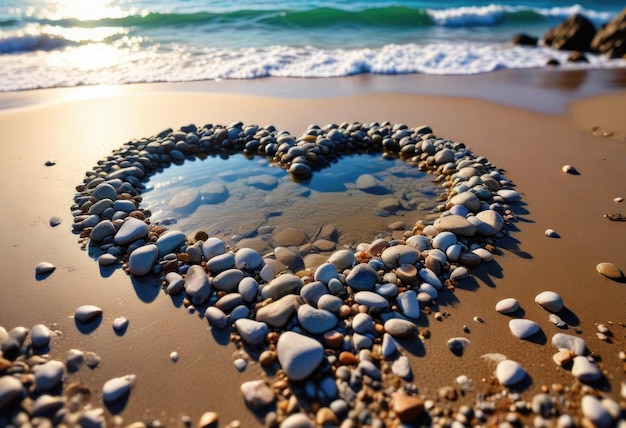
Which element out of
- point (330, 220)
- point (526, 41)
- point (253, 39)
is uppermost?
point (253, 39)

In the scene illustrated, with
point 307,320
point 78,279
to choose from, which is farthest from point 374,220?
point 78,279

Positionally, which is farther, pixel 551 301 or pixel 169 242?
pixel 169 242

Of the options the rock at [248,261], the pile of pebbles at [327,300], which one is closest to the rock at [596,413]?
the pile of pebbles at [327,300]

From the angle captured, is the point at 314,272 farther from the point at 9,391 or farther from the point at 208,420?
the point at 9,391

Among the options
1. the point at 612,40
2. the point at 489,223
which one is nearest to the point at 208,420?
the point at 489,223

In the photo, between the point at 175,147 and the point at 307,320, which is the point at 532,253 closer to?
the point at 307,320
